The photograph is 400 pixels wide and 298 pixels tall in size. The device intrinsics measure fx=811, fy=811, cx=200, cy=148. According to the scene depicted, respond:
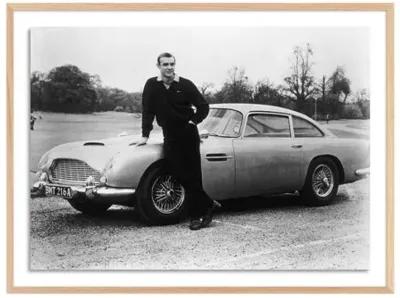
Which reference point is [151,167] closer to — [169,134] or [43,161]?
[169,134]

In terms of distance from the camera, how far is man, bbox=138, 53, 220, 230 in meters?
6.11

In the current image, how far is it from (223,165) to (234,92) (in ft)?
1.97

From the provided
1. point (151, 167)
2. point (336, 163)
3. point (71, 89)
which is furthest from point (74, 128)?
point (336, 163)

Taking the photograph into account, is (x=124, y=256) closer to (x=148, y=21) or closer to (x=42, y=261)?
(x=42, y=261)

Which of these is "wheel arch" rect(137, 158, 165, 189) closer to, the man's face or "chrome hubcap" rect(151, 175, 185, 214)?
"chrome hubcap" rect(151, 175, 185, 214)

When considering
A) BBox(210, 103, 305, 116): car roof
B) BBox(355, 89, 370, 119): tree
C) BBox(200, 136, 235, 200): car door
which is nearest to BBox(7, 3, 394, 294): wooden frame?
BBox(355, 89, 370, 119): tree

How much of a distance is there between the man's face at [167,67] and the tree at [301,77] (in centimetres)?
87

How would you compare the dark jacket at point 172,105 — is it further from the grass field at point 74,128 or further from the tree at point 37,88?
the tree at point 37,88

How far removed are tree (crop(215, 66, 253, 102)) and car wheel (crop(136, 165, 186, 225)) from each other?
0.73 m


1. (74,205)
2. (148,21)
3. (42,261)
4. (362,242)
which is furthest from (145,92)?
(362,242)

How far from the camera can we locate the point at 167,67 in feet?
19.9
